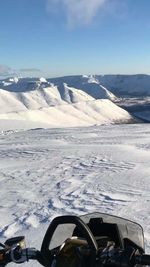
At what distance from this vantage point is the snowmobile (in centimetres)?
197

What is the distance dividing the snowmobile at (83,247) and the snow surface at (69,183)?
3304mm

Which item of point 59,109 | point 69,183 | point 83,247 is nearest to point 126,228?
point 83,247

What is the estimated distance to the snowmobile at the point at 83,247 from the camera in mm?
1968

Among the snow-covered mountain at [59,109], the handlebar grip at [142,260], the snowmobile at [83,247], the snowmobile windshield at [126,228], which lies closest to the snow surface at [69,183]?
the snowmobile windshield at [126,228]

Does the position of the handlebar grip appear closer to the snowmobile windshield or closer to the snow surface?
the snowmobile windshield

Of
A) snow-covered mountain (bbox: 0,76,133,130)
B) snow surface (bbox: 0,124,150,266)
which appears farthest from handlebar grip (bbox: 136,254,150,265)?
snow-covered mountain (bbox: 0,76,133,130)

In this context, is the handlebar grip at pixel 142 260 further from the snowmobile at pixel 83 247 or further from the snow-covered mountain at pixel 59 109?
the snow-covered mountain at pixel 59 109

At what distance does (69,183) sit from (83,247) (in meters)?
8.36

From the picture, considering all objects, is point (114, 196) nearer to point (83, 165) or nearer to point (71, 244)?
point (83, 165)

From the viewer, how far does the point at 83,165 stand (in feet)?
42.5

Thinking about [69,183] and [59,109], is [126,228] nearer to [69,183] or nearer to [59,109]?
[69,183]

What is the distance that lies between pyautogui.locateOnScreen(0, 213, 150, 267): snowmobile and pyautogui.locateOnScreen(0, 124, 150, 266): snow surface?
3.30 metres

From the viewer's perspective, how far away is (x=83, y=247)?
2.04 metres

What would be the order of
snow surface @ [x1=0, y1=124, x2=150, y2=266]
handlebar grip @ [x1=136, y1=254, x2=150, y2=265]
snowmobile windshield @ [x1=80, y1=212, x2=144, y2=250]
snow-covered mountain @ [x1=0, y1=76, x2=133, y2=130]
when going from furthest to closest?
1. snow-covered mountain @ [x1=0, y1=76, x2=133, y2=130]
2. snow surface @ [x1=0, y1=124, x2=150, y2=266]
3. snowmobile windshield @ [x1=80, y1=212, x2=144, y2=250]
4. handlebar grip @ [x1=136, y1=254, x2=150, y2=265]
